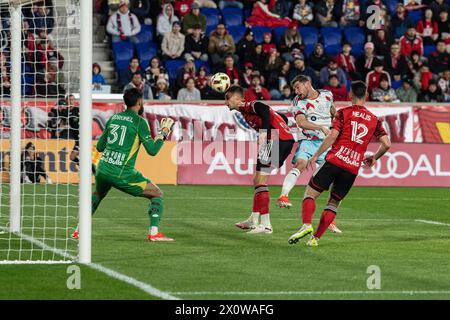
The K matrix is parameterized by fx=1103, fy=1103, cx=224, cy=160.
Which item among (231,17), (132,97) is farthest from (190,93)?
(132,97)

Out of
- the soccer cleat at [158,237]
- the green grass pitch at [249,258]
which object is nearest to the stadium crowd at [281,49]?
the green grass pitch at [249,258]

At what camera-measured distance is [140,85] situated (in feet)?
84.2

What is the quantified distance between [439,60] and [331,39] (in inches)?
115

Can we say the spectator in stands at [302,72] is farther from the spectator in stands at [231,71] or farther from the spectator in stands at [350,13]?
the spectator in stands at [350,13]

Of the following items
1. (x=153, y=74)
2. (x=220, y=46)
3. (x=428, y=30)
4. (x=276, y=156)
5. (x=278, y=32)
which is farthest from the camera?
(x=428, y=30)

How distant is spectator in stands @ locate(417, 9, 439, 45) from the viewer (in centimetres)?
2988

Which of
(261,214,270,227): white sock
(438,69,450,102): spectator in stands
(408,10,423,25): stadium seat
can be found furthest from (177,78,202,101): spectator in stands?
(261,214,270,227): white sock

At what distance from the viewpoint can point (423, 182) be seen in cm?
2488

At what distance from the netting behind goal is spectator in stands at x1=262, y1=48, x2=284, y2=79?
15.6ft

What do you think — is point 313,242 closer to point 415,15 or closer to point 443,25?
point 443,25

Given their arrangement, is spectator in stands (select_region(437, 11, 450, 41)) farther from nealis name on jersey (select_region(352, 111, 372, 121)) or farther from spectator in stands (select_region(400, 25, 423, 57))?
nealis name on jersey (select_region(352, 111, 372, 121))
